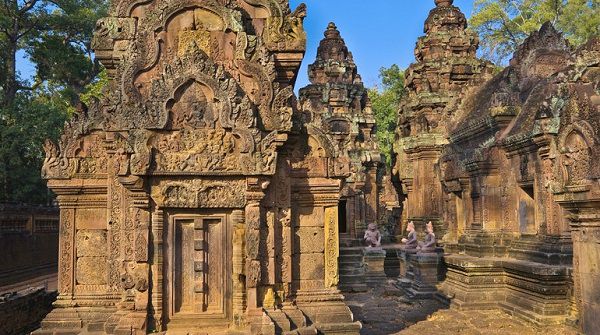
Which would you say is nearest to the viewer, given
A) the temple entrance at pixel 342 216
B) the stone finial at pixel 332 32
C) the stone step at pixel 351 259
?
the stone step at pixel 351 259

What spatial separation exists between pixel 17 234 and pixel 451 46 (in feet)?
57.3

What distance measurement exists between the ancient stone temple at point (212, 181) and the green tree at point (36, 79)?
1200cm

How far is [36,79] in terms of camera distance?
28.1 meters

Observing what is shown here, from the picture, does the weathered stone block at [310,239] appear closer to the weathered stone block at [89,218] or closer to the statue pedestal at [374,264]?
the weathered stone block at [89,218]

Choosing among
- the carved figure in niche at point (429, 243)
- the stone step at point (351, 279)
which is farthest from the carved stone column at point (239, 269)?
the stone step at point (351, 279)

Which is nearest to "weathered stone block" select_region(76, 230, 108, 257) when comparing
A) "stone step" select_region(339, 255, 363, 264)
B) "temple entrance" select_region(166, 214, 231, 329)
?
"temple entrance" select_region(166, 214, 231, 329)

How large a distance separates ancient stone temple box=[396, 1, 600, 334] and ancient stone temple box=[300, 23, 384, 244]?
12.5ft

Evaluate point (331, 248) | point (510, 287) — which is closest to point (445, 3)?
point (510, 287)

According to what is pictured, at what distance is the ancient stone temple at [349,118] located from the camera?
72.9 ft

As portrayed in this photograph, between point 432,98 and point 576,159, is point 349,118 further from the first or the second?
point 576,159

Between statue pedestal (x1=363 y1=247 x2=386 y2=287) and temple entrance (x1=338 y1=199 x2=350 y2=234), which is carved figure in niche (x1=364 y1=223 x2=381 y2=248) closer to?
statue pedestal (x1=363 y1=247 x2=386 y2=287)

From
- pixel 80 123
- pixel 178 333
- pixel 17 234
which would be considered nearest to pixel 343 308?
pixel 178 333

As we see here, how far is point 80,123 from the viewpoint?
316 inches

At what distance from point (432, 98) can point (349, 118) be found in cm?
490
